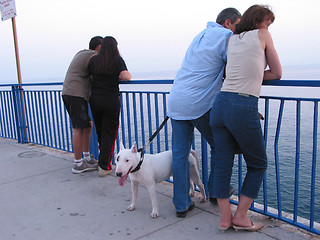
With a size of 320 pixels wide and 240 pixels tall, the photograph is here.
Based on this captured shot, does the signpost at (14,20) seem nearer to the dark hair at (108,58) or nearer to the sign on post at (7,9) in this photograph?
the sign on post at (7,9)

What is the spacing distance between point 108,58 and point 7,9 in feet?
14.6

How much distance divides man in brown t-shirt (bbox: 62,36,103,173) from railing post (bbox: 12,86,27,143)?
8.36 feet

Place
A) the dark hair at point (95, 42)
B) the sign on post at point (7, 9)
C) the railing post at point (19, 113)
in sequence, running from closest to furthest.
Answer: the dark hair at point (95, 42) → the railing post at point (19, 113) → the sign on post at point (7, 9)

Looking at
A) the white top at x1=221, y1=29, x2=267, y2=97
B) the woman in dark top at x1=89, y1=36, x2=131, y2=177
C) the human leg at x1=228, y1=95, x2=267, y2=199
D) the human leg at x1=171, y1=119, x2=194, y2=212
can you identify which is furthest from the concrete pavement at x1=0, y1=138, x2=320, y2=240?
the white top at x1=221, y1=29, x2=267, y2=97

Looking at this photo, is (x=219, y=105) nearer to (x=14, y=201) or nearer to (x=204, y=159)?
(x=204, y=159)

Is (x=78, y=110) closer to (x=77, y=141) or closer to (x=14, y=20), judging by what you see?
(x=77, y=141)

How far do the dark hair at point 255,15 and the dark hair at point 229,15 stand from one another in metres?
0.40

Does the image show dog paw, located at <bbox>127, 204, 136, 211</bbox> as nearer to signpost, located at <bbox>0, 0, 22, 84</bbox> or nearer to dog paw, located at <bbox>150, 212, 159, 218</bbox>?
dog paw, located at <bbox>150, 212, 159, 218</bbox>

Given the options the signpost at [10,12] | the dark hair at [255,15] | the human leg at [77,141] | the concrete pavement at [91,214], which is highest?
the signpost at [10,12]

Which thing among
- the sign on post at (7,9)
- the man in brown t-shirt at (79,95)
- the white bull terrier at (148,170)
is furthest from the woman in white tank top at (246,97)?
the sign on post at (7,9)

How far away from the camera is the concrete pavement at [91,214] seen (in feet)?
8.29

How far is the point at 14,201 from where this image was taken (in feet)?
11.0

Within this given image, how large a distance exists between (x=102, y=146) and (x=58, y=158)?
1462 millimetres

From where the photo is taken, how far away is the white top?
2.12 metres
